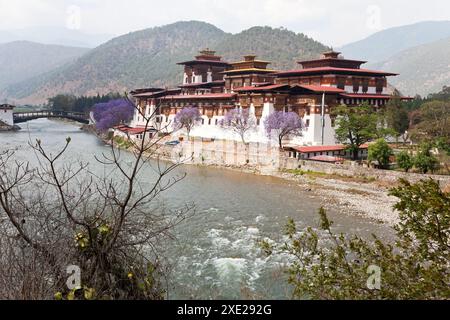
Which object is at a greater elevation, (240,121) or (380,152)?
(240,121)

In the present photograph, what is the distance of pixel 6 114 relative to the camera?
86438 mm

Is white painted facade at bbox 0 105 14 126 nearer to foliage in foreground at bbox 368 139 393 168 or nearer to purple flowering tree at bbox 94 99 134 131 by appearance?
purple flowering tree at bbox 94 99 134 131

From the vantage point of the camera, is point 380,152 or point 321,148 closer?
point 380,152

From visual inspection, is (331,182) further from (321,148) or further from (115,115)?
(115,115)

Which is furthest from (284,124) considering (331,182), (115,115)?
(115,115)

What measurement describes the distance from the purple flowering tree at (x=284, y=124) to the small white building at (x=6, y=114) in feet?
179

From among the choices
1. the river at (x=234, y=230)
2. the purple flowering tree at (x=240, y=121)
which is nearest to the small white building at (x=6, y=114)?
the purple flowering tree at (x=240, y=121)

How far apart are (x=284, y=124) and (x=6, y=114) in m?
57.5

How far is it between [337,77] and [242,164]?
1471 cm

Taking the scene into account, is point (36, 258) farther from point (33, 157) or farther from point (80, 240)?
point (33, 157)

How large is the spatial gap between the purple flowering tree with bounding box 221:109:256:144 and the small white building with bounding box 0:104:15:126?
154 feet

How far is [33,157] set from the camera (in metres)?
45.2

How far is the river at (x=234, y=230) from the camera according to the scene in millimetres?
15867
